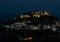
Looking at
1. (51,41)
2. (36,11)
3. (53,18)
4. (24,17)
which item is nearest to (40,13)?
(36,11)

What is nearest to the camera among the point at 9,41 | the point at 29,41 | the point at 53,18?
the point at 9,41

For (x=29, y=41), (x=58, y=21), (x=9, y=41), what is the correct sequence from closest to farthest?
(x=9, y=41), (x=29, y=41), (x=58, y=21)

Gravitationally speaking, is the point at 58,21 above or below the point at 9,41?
below

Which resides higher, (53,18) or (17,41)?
(17,41)

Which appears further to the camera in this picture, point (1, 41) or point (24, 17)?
point (24, 17)

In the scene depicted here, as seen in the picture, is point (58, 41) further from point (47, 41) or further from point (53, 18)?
point (53, 18)

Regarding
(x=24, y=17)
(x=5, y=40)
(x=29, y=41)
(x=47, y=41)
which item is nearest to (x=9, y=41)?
(x=5, y=40)

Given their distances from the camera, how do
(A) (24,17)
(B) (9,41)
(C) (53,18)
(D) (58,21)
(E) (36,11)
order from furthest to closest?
(E) (36,11) → (A) (24,17) → (C) (53,18) → (D) (58,21) → (B) (9,41)

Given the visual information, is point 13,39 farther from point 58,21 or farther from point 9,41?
point 58,21

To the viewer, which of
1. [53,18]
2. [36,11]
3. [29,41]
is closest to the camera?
[29,41]
